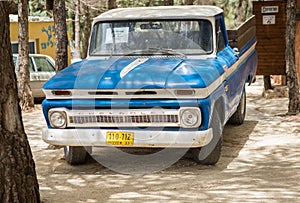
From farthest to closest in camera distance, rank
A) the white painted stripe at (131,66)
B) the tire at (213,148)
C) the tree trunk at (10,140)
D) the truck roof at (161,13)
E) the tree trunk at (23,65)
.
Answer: the tree trunk at (23,65), the truck roof at (161,13), the tire at (213,148), the white painted stripe at (131,66), the tree trunk at (10,140)

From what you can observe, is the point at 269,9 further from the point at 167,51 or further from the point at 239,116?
the point at 167,51

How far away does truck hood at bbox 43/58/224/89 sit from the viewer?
278 inches

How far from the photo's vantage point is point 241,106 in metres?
11.0

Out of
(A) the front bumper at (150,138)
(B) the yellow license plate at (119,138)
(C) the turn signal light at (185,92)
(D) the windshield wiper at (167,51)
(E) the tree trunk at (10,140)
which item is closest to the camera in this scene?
(E) the tree trunk at (10,140)

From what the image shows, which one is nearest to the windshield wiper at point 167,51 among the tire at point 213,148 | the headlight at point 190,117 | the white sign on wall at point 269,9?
the tire at point 213,148

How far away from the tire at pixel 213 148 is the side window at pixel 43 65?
34.9 ft

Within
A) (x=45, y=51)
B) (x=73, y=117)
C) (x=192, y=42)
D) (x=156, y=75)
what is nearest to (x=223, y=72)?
(x=192, y=42)

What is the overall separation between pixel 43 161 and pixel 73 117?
55.5 inches

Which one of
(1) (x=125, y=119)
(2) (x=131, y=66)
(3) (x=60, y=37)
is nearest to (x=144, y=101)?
(1) (x=125, y=119)

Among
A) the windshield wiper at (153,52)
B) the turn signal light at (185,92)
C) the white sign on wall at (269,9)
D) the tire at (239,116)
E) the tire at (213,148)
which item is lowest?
the tire at (239,116)

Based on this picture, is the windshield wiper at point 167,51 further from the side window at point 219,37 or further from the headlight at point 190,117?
the headlight at point 190,117

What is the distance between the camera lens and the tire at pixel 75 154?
796 cm

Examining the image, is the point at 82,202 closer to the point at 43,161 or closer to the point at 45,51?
the point at 43,161

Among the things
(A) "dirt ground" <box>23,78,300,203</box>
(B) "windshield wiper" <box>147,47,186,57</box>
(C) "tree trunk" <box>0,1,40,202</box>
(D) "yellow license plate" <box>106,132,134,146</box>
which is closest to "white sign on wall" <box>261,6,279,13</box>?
(A) "dirt ground" <box>23,78,300,203</box>
